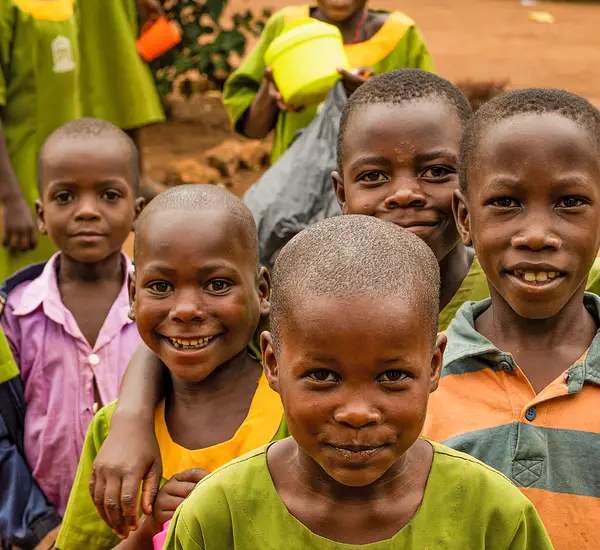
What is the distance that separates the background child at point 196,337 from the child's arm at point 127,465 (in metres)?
0.09

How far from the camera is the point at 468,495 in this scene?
178 centimetres

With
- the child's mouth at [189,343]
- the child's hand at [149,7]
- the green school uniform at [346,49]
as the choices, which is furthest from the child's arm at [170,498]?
the child's hand at [149,7]

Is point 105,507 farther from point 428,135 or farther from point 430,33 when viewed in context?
point 430,33

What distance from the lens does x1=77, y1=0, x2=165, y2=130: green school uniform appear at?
583 centimetres

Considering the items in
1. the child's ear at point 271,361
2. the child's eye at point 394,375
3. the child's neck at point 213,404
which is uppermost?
the child's eye at point 394,375

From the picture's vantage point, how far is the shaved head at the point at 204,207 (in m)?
2.48

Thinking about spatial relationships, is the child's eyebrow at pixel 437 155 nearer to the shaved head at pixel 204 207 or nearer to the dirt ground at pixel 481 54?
the shaved head at pixel 204 207

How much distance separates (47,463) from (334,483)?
4.99 feet

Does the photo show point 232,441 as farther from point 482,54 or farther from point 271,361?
point 482,54

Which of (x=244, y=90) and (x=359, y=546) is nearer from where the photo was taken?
(x=359, y=546)

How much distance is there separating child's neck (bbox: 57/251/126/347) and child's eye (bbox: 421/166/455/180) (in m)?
1.11

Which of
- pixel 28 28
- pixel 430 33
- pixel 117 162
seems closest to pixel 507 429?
pixel 117 162

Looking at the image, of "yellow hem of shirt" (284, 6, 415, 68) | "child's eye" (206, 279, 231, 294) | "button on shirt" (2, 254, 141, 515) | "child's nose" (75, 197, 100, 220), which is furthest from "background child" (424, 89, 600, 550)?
"yellow hem of shirt" (284, 6, 415, 68)

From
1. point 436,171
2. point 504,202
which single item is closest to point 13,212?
point 436,171
